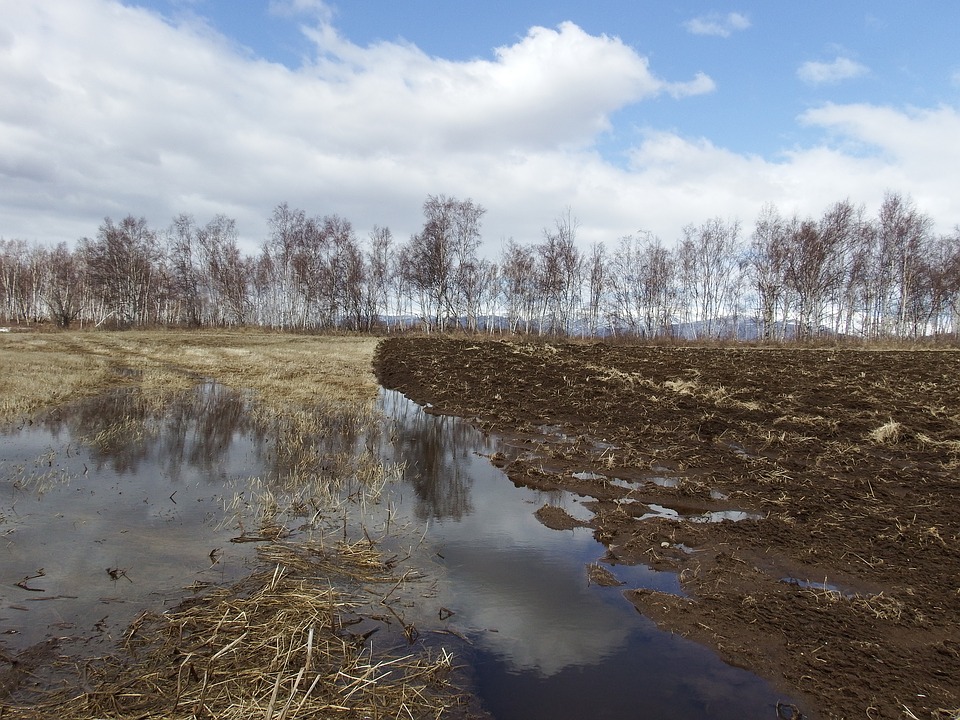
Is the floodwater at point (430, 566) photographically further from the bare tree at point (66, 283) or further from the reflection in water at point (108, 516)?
the bare tree at point (66, 283)

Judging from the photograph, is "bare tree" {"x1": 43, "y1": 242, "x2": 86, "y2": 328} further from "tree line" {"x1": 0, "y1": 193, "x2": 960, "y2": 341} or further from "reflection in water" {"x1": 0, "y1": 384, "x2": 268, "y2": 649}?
"reflection in water" {"x1": 0, "y1": 384, "x2": 268, "y2": 649}

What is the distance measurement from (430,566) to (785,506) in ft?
18.5

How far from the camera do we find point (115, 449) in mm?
11141

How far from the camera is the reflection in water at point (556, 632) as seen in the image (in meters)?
4.27

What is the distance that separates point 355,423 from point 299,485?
563 centimetres

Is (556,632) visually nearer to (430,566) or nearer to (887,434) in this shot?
(430,566)

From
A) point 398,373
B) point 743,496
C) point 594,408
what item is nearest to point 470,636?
point 743,496

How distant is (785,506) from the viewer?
26.9ft

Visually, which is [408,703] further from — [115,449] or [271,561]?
[115,449]

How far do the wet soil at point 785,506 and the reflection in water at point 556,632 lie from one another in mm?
331

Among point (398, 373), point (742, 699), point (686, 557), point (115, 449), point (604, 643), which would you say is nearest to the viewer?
point (742, 699)

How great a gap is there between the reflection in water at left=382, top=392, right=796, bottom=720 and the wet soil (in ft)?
1.09

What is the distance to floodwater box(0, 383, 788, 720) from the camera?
449 centimetres

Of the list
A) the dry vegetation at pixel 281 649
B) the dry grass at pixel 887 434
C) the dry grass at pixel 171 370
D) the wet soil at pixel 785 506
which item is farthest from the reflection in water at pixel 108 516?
the dry grass at pixel 887 434
